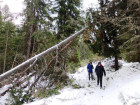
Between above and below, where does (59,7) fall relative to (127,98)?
above

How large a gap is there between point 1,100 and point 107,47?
31.7 ft

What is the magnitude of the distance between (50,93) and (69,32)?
6019 mm

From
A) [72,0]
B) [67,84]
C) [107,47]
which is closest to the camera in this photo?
[67,84]

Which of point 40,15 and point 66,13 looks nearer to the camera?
point 66,13

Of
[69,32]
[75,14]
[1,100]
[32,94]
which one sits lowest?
[1,100]

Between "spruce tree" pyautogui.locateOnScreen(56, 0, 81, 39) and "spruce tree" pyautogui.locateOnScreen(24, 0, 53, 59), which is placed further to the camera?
"spruce tree" pyautogui.locateOnScreen(24, 0, 53, 59)

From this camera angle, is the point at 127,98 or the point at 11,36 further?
the point at 11,36

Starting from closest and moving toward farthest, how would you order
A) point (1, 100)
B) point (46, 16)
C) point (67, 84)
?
point (1, 100) → point (67, 84) → point (46, 16)

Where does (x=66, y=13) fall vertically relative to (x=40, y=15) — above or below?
below

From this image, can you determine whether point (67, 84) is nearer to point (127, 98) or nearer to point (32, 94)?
point (32, 94)

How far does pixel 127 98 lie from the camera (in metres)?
5.31

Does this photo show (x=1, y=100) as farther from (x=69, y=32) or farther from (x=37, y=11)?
(x=37, y=11)

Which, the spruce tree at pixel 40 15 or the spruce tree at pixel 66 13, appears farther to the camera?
the spruce tree at pixel 40 15

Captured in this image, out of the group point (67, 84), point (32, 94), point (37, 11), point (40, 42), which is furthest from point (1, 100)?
point (37, 11)
